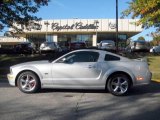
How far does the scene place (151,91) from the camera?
42.8ft

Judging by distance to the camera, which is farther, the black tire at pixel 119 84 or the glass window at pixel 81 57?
the glass window at pixel 81 57

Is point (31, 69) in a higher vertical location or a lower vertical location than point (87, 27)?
lower

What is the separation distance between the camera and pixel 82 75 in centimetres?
1205

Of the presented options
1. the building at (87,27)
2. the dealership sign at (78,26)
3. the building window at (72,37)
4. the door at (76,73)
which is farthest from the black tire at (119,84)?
the building window at (72,37)

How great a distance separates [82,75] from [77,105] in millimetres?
1996

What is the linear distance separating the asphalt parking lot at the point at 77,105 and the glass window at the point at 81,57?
1048mm

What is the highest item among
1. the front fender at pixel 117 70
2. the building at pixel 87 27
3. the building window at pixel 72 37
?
the building at pixel 87 27

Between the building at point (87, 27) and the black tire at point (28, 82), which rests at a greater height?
the building at point (87, 27)

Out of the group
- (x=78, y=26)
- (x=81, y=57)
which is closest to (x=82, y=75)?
(x=81, y=57)

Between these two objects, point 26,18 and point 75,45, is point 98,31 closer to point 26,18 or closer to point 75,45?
point 75,45

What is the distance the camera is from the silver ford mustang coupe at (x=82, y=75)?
39.5 feet

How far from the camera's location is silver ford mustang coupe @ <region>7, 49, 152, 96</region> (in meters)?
12.0

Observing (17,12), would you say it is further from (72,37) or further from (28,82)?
(72,37)

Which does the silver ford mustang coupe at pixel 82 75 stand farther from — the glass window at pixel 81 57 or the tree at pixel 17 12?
the tree at pixel 17 12
